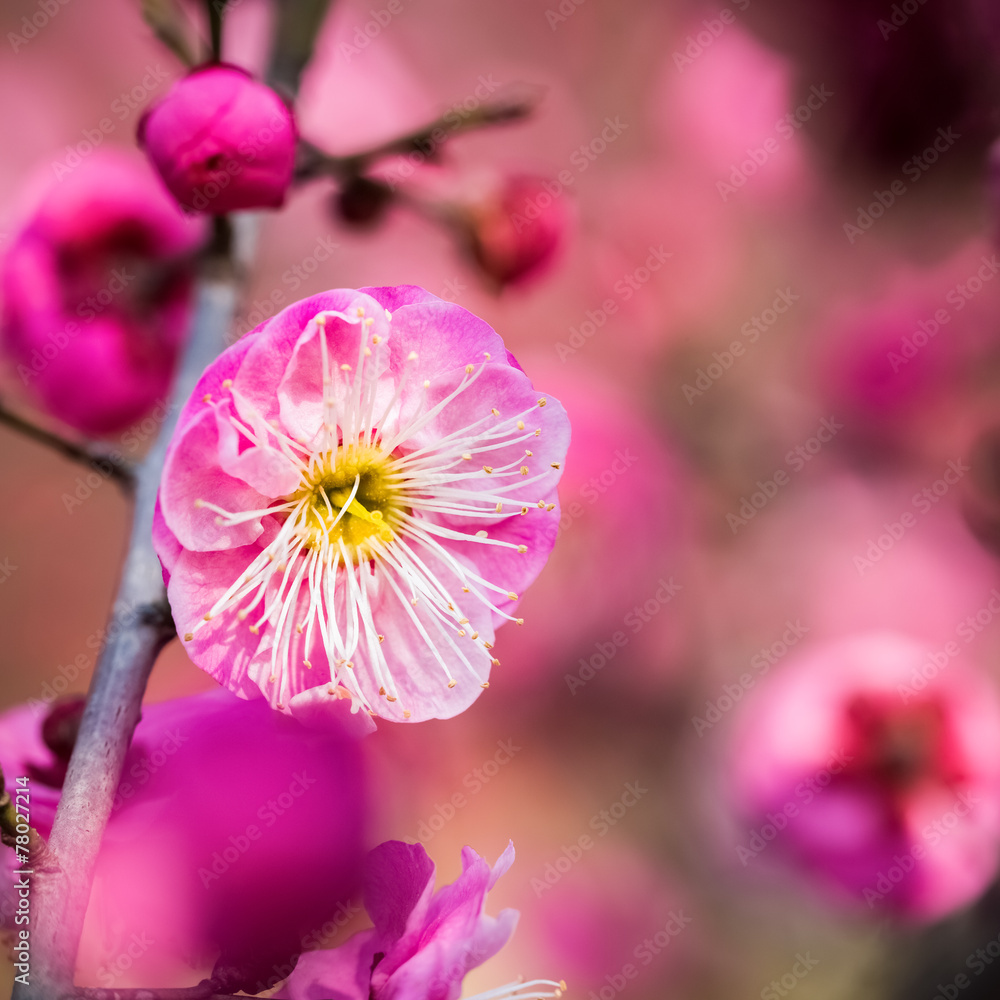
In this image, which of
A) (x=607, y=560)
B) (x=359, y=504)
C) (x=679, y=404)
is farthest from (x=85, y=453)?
(x=679, y=404)

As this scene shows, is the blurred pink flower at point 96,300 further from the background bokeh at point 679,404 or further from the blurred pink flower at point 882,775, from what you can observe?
the blurred pink flower at point 882,775

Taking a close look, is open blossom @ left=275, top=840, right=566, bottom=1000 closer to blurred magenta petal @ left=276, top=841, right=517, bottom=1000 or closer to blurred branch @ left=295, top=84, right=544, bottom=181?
blurred magenta petal @ left=276, top=841, right=517, bottom=1000

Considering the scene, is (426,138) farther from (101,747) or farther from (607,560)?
(607,560)

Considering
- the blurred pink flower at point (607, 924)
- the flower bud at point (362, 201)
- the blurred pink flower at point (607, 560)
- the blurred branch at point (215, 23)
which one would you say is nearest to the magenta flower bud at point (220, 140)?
the blurred branch at point (215, 23)

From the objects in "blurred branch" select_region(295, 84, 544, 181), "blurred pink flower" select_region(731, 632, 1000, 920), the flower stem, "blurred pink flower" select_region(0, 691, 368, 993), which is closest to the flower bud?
"blurred branch" select_region(295, 84, 544, 181)

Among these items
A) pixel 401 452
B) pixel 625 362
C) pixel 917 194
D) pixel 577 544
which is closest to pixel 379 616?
pixel 401 452

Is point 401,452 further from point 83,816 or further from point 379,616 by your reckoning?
point 83,816
